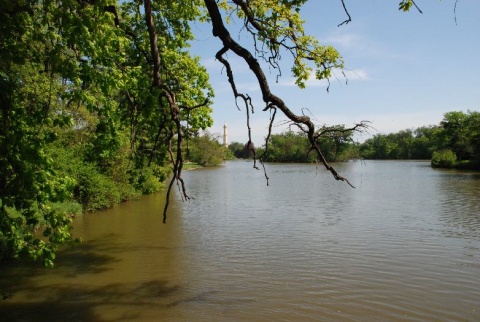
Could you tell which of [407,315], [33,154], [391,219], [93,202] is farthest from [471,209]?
[33,154]

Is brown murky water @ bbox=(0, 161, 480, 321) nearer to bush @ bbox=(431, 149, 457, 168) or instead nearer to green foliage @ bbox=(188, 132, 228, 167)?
bush @ bbox=(431, 149, 457, 168)

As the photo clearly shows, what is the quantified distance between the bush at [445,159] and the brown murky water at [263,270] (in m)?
46.0

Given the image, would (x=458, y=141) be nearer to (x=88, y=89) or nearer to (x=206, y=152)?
(x=206, y=152)

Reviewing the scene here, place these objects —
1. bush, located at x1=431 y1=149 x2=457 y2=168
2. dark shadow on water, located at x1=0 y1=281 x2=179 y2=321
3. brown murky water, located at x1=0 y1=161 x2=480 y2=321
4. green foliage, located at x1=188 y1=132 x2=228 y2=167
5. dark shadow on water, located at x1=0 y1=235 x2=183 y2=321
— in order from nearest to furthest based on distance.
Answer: dark shadow on water, located at x1=0 y1=281 x2=179 y2=321 → dark shadow on water, located at x1=0 y1=235 x2=183 y2=321 → brown murky water, located at x1=0 y1=161 x2=480 y2=321 → bush, located at x1=431 y1=149 x2=457 y2=168 → green foliage, located at x1=188 y1=132 x2=228 y2=167

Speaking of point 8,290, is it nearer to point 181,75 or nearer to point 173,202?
point 181,75

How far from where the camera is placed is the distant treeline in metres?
4.02

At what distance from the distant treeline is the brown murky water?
1.30 meters

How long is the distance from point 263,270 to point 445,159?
59570mm

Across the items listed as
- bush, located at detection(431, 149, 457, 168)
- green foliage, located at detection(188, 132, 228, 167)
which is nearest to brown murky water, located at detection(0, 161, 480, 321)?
bush, located at detection(431, 149, 457, 168)

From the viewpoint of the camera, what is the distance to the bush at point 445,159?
6109cm

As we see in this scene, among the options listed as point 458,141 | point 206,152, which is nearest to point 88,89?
point 458,141

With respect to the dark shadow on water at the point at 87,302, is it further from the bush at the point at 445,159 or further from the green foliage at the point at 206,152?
the green foliage at the point at 206,152

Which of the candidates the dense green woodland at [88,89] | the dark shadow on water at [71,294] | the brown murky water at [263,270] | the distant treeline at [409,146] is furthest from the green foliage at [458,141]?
the dense green woodland at [88,89]

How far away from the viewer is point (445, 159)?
61625mm
